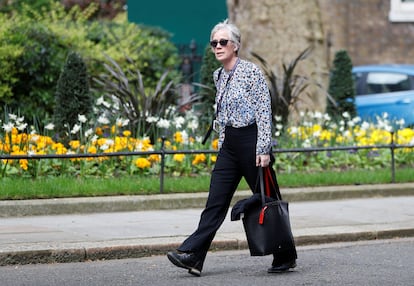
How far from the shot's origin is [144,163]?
12.9 metres

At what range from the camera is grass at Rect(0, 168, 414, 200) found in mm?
11570

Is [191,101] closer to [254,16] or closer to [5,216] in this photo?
[254,16]

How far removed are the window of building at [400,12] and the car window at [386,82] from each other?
8274 millimetres

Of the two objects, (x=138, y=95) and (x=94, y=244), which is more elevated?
(x=138, y=95)

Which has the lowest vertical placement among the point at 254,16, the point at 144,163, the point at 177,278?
the point at 177,278

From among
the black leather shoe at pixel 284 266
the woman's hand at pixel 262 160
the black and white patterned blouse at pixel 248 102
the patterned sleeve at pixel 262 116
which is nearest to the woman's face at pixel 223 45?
the black and white patterned blouse at pixel 248 102

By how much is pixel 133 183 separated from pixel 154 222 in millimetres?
1373

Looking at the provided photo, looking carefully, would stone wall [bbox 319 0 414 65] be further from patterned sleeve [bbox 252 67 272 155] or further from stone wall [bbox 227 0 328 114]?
patterned sleeve [bbox 252 67 272 155]

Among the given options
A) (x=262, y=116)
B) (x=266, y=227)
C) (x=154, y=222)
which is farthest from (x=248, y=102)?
(x=154, y=222)

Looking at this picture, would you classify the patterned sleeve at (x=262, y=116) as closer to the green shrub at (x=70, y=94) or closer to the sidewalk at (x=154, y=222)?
the sidewalk at (x=154, y=222)

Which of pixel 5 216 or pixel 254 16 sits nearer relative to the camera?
pixel 5 216

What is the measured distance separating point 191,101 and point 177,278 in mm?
6890

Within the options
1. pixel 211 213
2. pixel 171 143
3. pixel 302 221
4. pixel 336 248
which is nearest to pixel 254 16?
pixel 171 143

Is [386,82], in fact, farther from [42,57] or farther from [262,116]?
[262,116]
